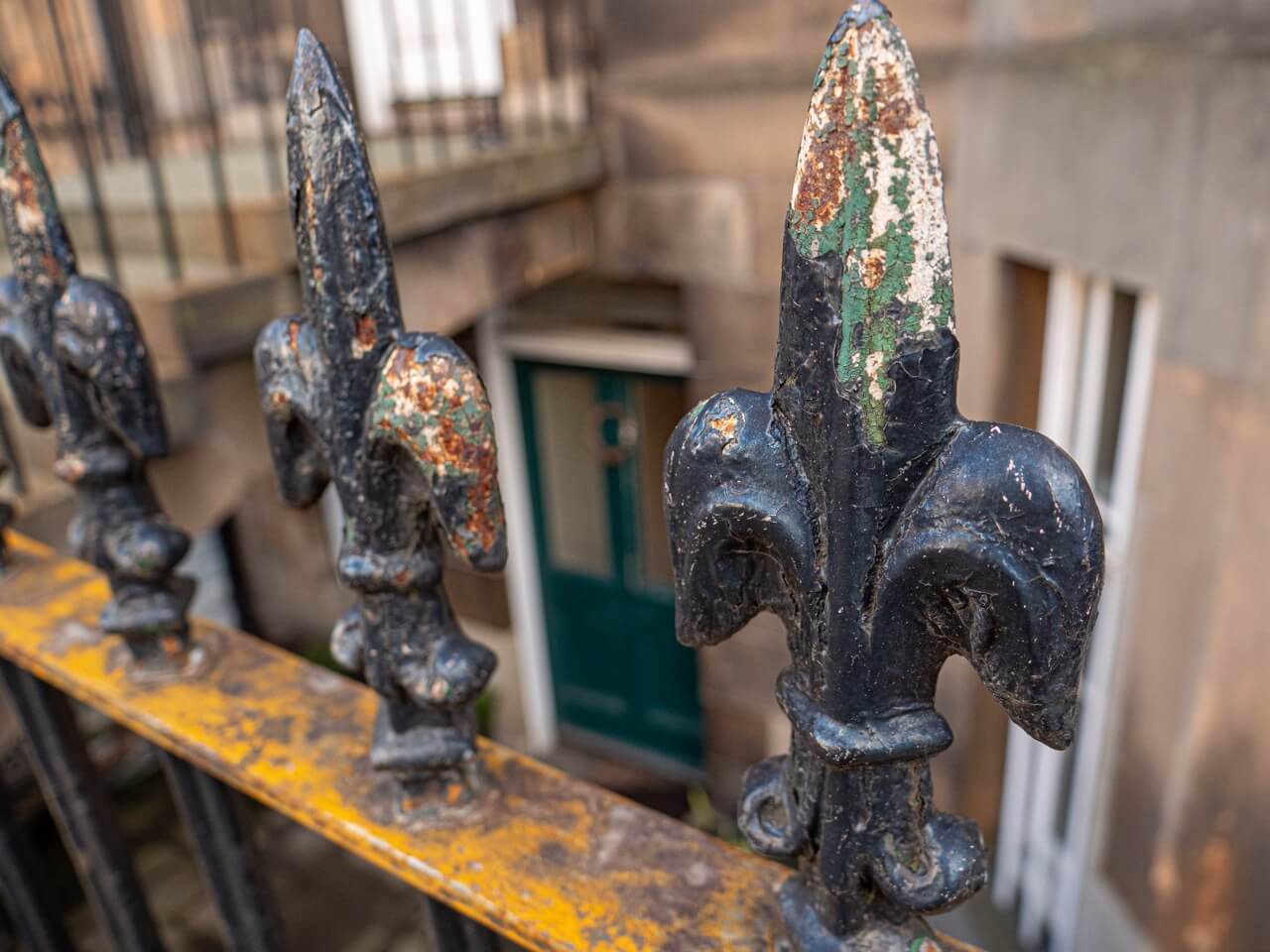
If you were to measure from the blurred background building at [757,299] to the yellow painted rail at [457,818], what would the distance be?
3.52 ft

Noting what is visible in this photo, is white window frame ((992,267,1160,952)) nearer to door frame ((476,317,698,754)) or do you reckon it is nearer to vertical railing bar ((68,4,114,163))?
door frame ((476,317,698,754))

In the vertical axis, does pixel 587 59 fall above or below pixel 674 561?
above

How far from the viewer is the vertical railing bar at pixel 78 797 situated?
1.42 m

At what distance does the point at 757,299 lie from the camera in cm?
375

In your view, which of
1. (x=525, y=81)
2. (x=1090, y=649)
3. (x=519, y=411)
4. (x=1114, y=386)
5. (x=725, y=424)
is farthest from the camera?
(x=519, y=411)

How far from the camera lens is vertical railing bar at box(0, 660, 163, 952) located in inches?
55.9

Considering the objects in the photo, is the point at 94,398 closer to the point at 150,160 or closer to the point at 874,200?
the point at 874,200

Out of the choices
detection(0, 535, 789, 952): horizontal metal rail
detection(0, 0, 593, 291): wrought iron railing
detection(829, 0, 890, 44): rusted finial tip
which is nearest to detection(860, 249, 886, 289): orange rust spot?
detection(829, 0, 890, 44): rusted finial tip

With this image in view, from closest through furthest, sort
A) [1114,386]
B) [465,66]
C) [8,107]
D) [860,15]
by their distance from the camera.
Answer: [860,15] < [8,107] < [1114,386] < [465,66]

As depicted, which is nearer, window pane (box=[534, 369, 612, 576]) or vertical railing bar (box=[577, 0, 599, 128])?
vertical railing bar (box=[577, 0, 599, 128])

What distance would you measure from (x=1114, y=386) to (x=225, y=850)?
2.68m

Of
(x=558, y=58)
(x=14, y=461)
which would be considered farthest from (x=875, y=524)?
(x=558, y=58)

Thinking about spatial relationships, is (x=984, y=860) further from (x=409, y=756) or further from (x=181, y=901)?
(x=181, y=901)

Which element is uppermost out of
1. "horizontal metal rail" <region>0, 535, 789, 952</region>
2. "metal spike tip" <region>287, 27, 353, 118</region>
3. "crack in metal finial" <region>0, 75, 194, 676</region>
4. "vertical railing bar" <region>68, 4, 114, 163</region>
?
"vertical railing bar" <region>68, 4, 114, 163</region>
